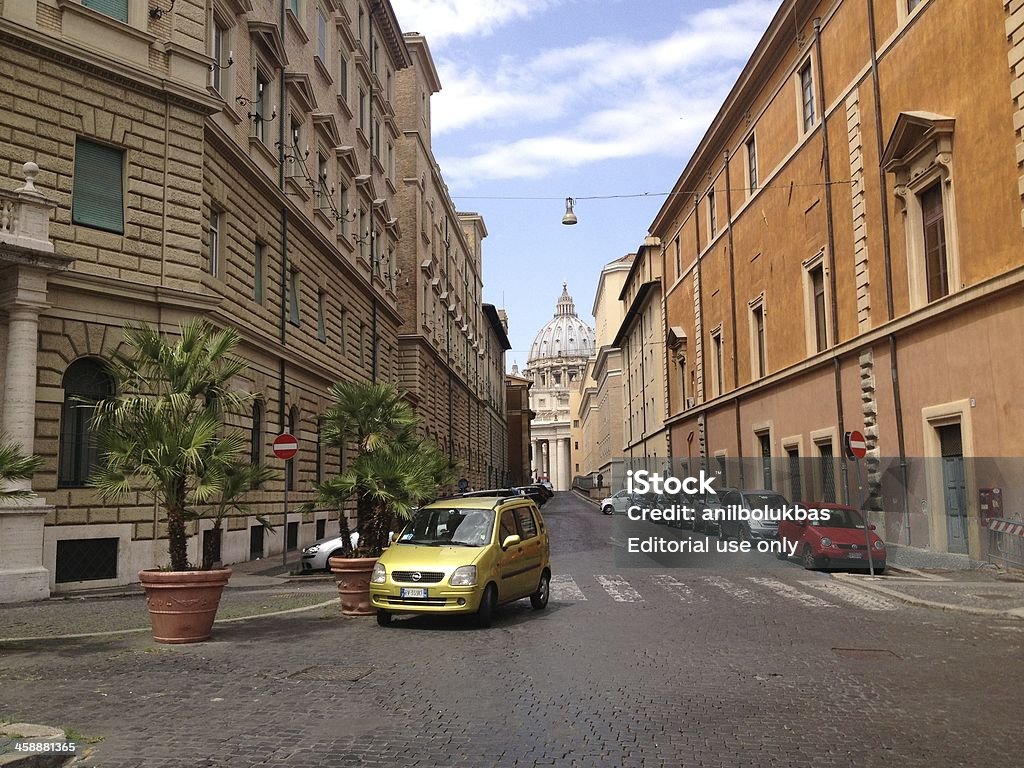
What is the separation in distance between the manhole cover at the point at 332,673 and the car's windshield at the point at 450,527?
354 centimetres

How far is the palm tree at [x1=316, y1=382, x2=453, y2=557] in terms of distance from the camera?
14172 mm

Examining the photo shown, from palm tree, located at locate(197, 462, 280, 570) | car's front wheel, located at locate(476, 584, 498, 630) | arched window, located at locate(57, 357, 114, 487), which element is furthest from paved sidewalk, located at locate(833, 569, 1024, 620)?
arched window, located at locate(57, 357, 114, 487)

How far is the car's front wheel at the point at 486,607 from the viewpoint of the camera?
38.5 ft

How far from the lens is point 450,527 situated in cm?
1288

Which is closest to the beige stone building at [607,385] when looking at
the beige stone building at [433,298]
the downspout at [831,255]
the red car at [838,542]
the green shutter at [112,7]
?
the beige stone building at [433,298]

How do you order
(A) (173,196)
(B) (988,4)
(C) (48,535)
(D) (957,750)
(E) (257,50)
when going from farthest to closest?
1. (E) (257,50)
2. (A) (173,196)
3. (B) (988,4)
4. (C) (48,535)
5. (D) (957,750)

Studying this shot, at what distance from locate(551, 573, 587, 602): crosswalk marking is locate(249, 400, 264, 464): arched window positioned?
9.45 m

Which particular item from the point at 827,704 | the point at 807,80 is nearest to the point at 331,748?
the point at 827,704

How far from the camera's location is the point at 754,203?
32906mm

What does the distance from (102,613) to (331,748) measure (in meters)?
8.83

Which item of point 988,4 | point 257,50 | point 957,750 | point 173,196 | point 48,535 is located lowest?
point 957,750

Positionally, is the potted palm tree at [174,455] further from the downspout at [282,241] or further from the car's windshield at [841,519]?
the downspout at [282,241]

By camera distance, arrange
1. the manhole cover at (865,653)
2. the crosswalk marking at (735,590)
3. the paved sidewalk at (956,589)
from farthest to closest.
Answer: the crosswalk marking at (735,590) → the paved sidewalk at (956,589) → the manhole cover at (865,653)

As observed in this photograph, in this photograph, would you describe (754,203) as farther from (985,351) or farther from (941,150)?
(985,351)
